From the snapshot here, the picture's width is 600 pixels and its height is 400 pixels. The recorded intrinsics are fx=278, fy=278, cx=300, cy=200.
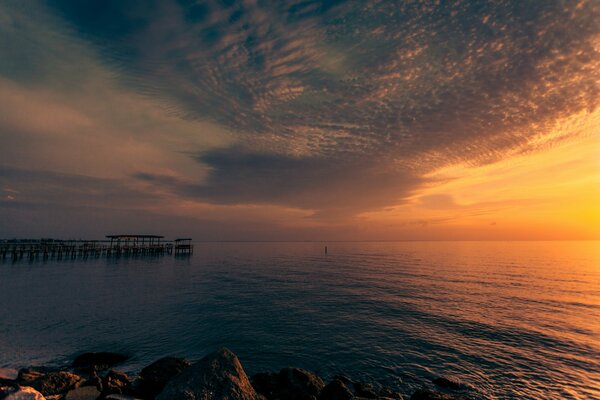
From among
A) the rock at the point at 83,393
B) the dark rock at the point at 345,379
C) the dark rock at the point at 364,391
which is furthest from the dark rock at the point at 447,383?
the rock at the point at 83,393

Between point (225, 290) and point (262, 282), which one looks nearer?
point (225, 290)

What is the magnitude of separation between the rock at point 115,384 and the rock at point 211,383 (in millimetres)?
4058

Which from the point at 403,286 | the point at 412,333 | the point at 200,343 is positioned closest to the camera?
the point at 200,343

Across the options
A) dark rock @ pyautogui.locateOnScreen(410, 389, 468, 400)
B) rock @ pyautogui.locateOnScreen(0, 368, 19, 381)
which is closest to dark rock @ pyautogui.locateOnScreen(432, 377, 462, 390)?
dark rock @ pyautogui.locateOnScreen(410, 389, 468, 400)

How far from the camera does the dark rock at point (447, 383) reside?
13339 millimetres

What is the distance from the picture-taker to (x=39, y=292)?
3322 cm

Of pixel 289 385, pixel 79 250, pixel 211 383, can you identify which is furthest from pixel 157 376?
pixel 79 250

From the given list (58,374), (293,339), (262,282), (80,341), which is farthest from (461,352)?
(262,282)

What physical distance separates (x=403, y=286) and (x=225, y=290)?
24352 mm

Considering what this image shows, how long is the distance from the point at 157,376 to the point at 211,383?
507 cm

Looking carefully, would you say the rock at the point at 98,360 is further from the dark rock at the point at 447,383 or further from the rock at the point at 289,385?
the dark rock at the point at 447,383

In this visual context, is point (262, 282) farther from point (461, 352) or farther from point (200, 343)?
point (461, 352)

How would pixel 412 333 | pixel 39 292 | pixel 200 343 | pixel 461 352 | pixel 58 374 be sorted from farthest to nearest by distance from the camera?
pixel 39 292
pixel 412 333
pixel 200 343
pixel 461 352
pixel 58 374

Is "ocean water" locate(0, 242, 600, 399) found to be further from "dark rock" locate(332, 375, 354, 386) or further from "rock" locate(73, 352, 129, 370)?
"rock" locate(73, 352, 129, 370)
